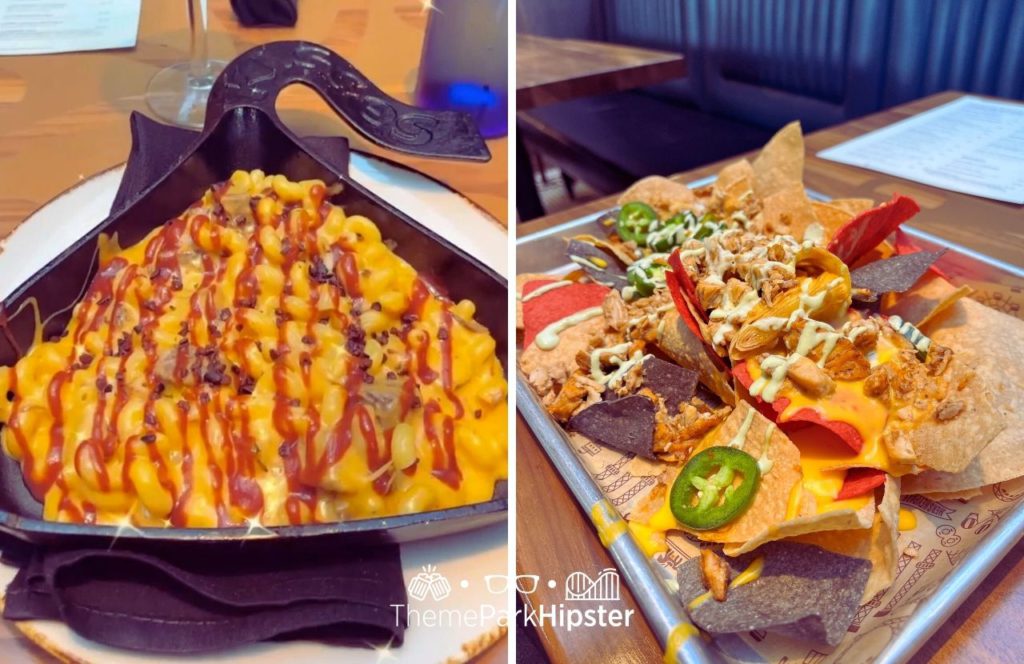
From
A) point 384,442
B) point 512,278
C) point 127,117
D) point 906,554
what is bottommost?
point 906,554

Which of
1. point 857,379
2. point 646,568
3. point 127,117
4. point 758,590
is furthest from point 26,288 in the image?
point 857,379

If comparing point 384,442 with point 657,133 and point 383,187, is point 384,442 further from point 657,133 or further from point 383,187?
point 657,133

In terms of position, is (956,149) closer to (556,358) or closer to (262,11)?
(556,358)

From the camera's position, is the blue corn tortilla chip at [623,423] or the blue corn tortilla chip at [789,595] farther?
the blue corn tortilla chip at [623,423]

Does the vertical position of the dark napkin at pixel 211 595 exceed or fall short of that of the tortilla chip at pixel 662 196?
it exceeds it

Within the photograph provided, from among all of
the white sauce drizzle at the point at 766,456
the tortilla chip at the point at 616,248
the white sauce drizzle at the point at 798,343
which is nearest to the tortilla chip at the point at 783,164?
the tortilla chip at the point at 616,248

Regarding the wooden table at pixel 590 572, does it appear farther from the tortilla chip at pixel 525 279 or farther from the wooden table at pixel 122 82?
the wooden table at pixel 122 82

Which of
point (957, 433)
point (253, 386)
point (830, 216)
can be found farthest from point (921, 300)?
point (253, 386)
